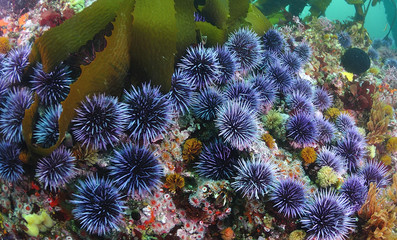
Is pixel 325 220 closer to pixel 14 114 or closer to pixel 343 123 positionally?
pixel 343 123

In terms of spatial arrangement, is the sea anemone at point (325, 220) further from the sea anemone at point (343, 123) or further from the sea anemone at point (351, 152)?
the sea anemone at point (343, 123)

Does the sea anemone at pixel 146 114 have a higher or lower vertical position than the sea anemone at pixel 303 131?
lower

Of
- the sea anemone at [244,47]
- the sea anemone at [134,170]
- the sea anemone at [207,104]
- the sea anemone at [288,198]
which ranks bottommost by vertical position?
the sea anemone at [134,170]

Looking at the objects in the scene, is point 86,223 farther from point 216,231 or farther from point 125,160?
point 216,231

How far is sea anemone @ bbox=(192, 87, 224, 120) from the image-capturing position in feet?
11.5

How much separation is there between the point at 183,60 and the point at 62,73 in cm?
158

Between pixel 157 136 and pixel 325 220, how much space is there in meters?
2.39

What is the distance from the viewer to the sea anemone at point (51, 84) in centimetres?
304

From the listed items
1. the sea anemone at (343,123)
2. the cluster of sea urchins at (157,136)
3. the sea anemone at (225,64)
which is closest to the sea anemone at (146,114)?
the cluster of sea urchins at (157,136)

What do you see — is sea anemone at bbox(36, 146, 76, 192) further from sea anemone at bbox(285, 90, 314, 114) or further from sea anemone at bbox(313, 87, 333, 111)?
sea anemone at bbox(313, 87, 333, 111)

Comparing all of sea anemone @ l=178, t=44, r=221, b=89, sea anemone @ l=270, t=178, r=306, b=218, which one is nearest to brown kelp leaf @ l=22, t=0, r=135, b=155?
sea anemone @ l=178, t=44, r=221, b=89

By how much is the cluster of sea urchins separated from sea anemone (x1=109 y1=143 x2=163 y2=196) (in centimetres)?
1

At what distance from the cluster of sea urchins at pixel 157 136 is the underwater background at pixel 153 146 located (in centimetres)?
2

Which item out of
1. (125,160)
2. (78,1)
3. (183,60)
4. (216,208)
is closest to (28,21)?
(78,1)
